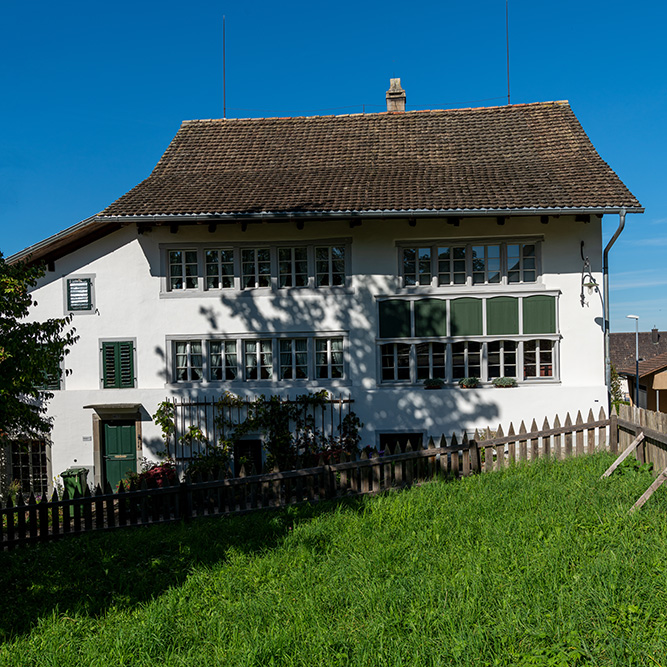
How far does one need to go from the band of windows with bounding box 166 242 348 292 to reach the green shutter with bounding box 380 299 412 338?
4.03 feet

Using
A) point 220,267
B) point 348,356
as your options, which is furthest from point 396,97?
point 348,356

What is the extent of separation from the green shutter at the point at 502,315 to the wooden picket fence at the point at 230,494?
13.3 feet

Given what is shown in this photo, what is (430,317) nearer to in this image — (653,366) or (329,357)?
(329,357)

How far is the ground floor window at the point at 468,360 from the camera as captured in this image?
13.6 metres

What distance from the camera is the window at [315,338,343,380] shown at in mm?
13977

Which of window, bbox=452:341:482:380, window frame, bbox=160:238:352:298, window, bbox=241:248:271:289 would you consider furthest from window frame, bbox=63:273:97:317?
window, bbox=452:341:482:380

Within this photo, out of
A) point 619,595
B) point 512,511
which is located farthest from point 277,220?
point 619,595

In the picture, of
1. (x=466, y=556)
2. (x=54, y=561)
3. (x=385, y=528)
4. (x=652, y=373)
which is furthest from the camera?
(x=652, y=373)

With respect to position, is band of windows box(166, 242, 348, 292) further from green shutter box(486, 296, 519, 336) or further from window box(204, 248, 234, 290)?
green shutter box(486, 296, 519, 336)

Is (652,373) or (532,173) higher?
(532,173)

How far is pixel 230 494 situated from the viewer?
9.19 m

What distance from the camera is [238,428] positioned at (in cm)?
1368

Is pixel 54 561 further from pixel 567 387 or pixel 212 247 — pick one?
pixel 567 387

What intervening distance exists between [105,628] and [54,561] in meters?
2.59
